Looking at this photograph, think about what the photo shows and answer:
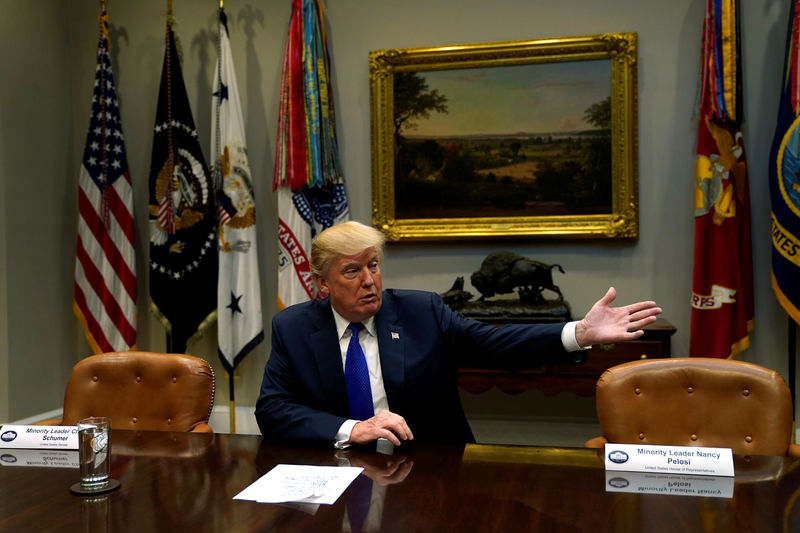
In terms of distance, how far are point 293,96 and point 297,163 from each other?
413 millimetres

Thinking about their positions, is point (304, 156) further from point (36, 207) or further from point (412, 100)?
point (36, 207)

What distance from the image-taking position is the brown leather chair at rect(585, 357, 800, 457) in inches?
79.4

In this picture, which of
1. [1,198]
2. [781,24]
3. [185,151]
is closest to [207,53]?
[185,151]

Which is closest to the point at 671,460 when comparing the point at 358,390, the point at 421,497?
the point at 421,497

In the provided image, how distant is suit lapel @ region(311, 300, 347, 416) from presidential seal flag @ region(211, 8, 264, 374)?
7.55 feet

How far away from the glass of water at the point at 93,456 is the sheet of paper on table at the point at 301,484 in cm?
33

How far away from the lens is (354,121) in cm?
457

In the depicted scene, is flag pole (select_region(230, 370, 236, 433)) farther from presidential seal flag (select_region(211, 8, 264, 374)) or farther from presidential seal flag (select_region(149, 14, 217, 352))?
presidential seal flag (select_region(149, 14, 217, 352))

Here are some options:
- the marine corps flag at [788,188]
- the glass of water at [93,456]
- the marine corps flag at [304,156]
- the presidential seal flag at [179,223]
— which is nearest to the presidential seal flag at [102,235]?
the presidential seal flag at [179,223]

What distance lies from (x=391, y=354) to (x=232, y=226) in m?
2.52

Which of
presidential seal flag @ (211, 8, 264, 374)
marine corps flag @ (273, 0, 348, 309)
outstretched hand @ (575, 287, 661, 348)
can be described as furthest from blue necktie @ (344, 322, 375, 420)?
presidential seal flag @ (211, 8, 264, 374)

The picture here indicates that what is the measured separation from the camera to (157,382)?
2424mm

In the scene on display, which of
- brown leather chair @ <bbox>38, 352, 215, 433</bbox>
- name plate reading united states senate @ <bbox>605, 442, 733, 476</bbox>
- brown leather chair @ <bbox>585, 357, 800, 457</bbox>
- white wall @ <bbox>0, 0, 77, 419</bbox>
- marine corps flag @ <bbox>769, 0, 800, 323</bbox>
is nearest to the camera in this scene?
name plate reading united states senate @ <bbox>605, 442, 733, 476</bbox>

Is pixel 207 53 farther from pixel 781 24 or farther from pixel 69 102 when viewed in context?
pixel 781 24
